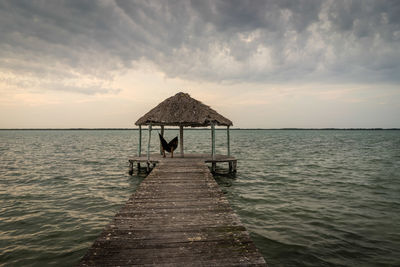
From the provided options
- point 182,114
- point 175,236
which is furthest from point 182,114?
point 175,236

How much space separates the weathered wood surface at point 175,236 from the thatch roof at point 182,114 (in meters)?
6.88

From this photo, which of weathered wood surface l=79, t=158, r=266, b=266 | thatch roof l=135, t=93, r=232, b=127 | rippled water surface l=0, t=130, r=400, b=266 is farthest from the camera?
thatch roof l=135, t=93, r=232, b=127

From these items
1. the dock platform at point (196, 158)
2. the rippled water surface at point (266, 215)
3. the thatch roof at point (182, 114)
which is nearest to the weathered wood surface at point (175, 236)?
the rippled water surface at point (266, 215)

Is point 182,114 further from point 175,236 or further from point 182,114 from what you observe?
point 175,236

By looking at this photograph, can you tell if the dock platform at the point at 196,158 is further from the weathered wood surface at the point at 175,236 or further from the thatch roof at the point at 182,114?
the weathered wood surface at the point at 175,236

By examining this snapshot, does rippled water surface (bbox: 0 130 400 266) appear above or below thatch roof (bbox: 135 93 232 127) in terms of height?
below

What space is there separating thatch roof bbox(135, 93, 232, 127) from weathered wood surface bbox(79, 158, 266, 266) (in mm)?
6880

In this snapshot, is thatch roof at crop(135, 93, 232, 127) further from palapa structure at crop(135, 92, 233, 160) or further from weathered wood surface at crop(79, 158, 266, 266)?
weathered wood surface at crop(79, 158, 266, 266)

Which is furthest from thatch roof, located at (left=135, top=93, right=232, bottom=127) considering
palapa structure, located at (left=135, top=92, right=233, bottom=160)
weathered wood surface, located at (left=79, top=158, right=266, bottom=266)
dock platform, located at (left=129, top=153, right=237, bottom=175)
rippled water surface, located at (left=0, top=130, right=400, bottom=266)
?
weathered wood surface, located at (left=79, top=158, right=266, bottom=266)

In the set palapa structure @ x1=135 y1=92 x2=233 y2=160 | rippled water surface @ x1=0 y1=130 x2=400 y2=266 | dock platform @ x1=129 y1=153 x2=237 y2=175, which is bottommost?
rippled water surface @ x1=0 y1=130 x2=400 y2=266

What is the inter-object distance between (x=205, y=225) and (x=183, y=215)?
625mm

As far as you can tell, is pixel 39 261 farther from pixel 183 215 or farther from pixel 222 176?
pixel 222 176

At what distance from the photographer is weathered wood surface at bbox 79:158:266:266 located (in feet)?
9.18

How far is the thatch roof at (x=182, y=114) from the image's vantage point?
1213 cm
